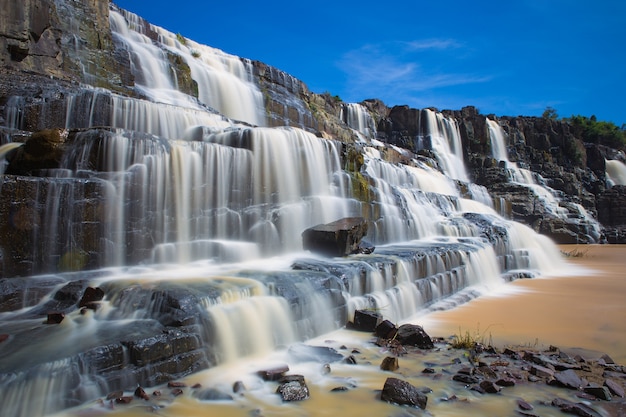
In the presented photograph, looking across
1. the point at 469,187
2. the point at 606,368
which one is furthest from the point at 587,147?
the point at 606,368

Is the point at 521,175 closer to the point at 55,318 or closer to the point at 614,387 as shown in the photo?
the point at 614,387

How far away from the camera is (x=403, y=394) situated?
3.98m

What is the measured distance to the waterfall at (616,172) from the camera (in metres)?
39.5

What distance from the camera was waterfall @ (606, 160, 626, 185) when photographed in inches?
1554

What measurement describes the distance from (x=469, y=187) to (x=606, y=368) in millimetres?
21785

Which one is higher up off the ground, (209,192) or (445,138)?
(445,138)

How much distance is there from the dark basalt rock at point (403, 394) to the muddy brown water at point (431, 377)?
7 cm

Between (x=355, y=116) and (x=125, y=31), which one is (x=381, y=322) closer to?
(x=125, y=31)

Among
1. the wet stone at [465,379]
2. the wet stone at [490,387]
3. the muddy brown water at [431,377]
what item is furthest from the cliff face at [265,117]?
the wet stone at [490,387]

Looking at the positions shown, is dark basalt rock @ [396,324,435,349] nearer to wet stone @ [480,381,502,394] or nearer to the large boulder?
wet stone @ [480,381,502,394]

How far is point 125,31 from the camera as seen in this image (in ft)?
62.2

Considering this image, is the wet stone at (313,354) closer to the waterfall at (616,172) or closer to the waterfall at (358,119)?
the waterfall at (358,119)

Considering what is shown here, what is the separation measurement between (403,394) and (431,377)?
72 centimetres

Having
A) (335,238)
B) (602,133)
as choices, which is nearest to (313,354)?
(335,238)
